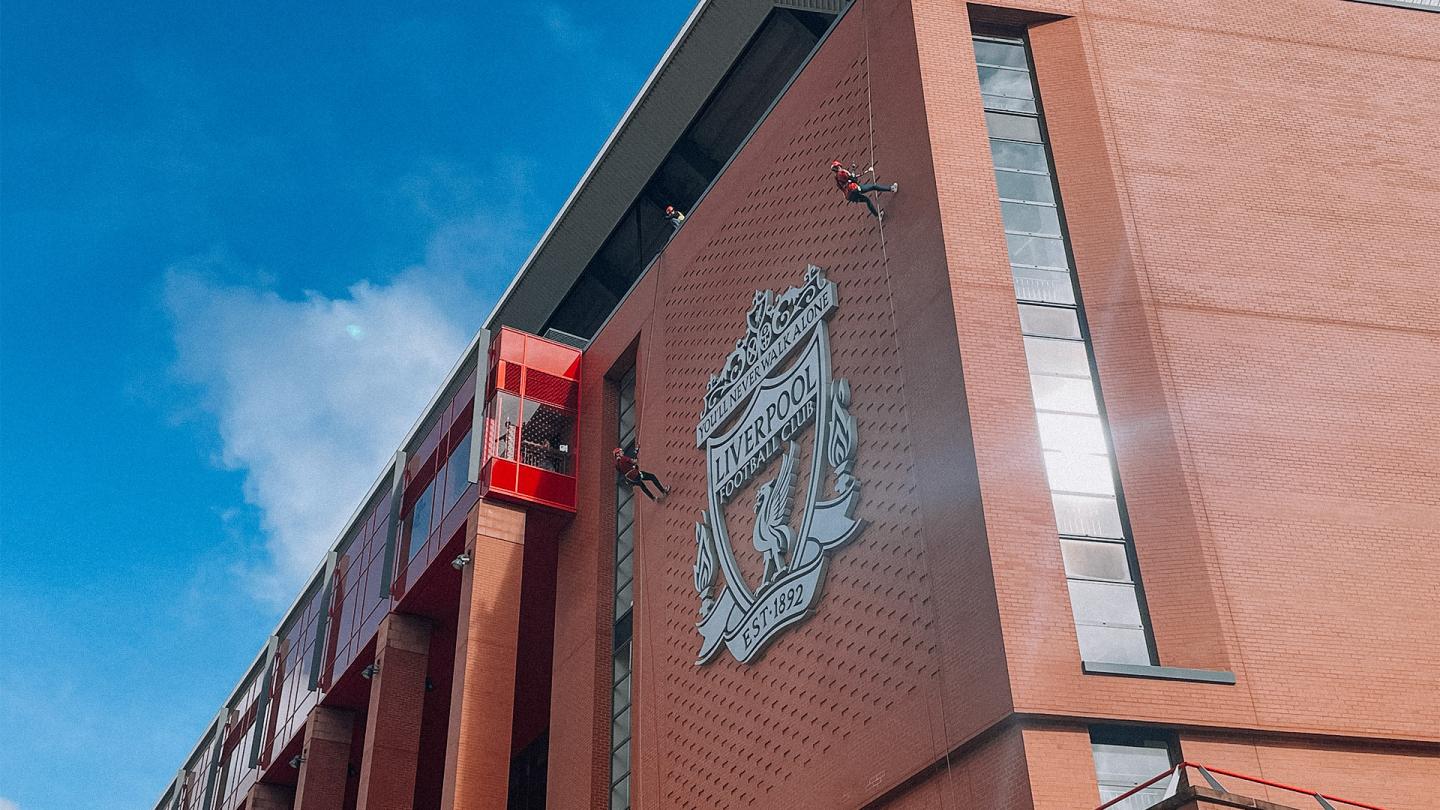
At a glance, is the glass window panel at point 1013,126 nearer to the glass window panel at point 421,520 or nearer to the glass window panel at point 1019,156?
the glass window panel at point 1019,156

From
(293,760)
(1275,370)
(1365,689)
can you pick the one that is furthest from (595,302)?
(1365,689)

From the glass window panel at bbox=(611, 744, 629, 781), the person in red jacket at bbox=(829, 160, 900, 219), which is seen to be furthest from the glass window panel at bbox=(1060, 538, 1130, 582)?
the glass window panel at bbox=(611, 744, 629, 781)

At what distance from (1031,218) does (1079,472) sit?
4.62m

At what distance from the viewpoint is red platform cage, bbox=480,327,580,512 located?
101 ft

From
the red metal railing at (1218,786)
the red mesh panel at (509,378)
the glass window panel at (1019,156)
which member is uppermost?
the red mesh panel at (509,378)

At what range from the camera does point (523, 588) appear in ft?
108

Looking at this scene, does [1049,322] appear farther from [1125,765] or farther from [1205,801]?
[1205,801]

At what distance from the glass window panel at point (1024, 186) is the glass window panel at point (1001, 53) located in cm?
246

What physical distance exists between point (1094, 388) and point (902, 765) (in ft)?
19.8

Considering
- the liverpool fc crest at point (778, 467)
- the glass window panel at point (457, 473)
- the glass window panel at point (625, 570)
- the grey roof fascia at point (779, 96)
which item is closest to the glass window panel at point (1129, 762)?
the liverpool fc crest at point (778, 467)

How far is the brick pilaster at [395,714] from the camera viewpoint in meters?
30.8

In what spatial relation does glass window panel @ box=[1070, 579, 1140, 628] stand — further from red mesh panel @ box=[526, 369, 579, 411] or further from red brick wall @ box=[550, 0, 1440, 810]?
red mesh panel @ box=[526, 369, 579, 411]

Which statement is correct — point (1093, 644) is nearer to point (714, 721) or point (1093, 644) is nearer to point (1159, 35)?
point (714, 721)

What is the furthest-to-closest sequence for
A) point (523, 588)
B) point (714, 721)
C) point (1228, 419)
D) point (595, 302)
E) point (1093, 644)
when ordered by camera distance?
1. point (595, 302)
2. point (523, 588)
3. point (714, 721)
4. point (1228, 419)
5. point (1093, 644)
